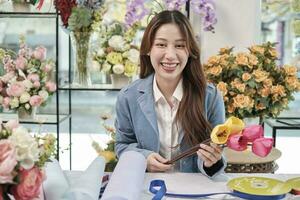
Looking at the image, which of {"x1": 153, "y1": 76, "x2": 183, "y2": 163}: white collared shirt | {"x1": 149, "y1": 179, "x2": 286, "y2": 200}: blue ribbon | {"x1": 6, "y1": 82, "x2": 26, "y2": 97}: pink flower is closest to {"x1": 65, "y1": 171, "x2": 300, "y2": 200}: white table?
{"x1": 149, "y1": 179, "x2": 286, "y2": 200}: blue ribbon

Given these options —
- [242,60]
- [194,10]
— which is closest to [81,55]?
[194,10]

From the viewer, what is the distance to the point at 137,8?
299cm

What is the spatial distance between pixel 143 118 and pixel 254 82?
0.82 metres

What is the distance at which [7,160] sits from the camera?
2.98 feet

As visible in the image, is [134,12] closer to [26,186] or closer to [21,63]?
[21,63]

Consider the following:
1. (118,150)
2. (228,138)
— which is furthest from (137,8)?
(228,138)

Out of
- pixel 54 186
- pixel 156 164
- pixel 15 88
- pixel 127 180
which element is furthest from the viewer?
pixel 15 88

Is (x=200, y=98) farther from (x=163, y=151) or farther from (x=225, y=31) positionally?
(x=225, y=31)

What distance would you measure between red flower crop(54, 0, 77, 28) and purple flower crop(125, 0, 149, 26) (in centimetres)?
32

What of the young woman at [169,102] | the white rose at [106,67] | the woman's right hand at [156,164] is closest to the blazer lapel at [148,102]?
the young woman at [169,102]

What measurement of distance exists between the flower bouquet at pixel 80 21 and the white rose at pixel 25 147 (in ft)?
6.67

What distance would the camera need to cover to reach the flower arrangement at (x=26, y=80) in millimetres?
2838

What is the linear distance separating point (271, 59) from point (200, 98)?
822mm

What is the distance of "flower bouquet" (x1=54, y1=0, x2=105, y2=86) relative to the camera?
9.66 ft
